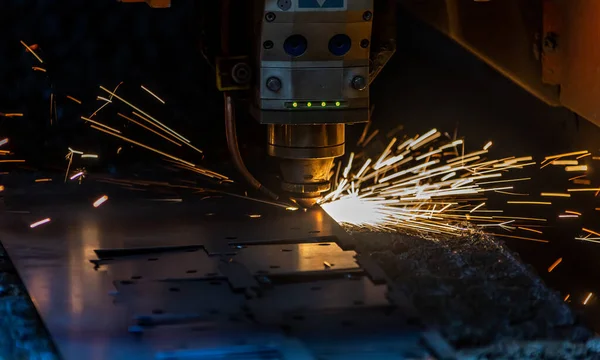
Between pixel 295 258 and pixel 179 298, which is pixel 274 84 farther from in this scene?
pixel 179 298

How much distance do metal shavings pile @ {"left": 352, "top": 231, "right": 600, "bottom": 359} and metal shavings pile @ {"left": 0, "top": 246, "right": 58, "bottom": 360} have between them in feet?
2.67

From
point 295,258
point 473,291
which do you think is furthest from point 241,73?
point 473,291

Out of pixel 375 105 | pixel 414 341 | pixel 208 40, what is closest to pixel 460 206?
pixel 375 105

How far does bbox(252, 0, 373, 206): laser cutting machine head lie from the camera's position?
8.39 ft

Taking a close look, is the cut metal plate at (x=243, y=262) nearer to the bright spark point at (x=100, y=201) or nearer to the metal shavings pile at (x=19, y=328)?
the metal shavings pile at (x=19, y=328)

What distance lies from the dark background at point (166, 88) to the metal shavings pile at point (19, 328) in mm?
1236

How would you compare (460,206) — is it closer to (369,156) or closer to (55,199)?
(369,156)

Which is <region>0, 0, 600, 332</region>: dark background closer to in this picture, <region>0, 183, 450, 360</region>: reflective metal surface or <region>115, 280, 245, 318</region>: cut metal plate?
<region>0, 183, 450, 360</region>: reflective metal surface

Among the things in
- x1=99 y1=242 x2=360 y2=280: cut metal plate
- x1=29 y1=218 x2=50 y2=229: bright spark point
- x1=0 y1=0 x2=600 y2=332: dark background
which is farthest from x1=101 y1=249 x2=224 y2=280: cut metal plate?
x1=0 y1=0 x2=600 y2=332: dark background

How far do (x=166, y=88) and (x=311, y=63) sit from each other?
1.20 meters

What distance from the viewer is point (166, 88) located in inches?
146

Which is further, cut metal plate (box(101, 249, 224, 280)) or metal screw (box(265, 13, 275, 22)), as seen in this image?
metal screw (box(265, 13, 275, 22))

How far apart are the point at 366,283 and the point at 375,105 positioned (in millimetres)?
1565

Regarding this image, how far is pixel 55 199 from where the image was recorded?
123 inches
